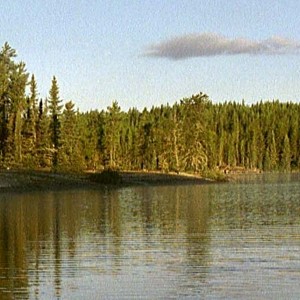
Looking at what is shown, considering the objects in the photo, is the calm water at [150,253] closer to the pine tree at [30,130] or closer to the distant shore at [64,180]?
the distant shore at [64,180]

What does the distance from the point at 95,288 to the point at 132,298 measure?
1.71 m

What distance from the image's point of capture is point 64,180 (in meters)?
80.4

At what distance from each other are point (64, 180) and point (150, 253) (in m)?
55.7

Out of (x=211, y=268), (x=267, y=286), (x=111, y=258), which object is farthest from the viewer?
(x=111, y=258)

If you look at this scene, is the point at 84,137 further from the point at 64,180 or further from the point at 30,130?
the point at 64,180

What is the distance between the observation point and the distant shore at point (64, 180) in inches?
2851

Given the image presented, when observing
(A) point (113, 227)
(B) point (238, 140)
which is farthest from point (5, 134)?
(B) point (238, 140)

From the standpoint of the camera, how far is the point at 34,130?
9844 centimetres

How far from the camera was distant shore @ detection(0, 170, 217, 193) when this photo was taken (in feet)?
238

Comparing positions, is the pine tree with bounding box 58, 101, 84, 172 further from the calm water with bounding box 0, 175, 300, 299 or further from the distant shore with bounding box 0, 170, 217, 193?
the calm water with bounding box 0, 175, 300, 299

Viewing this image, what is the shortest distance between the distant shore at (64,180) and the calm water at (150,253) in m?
26.7

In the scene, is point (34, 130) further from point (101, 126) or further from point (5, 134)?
point (101, 126)

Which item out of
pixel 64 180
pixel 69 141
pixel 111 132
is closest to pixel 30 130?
pixel 69 141

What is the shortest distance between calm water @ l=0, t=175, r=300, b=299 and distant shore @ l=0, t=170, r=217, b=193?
26729 mm
